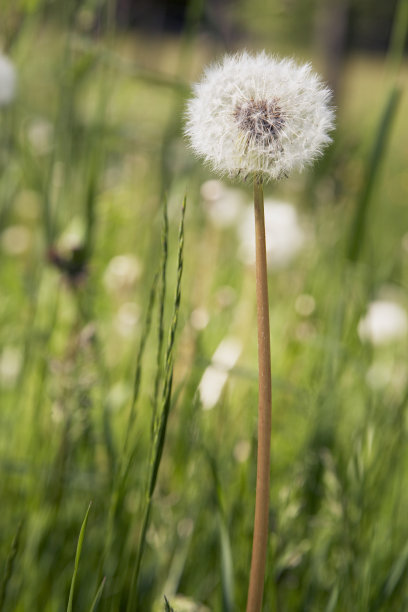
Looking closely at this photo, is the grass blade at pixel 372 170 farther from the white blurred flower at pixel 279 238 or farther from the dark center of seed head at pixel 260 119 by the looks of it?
the white blurred flower at pixel 279 238

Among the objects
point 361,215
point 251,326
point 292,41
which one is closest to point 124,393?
point 361,215

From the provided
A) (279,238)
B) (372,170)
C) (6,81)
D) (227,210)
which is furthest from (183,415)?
(227,210)

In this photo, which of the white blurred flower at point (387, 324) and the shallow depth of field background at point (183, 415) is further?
the white blurred flower at point (387, 324)

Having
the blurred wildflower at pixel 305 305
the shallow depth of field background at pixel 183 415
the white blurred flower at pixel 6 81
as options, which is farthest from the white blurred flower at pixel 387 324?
the white blurred flower at pixel 6 81

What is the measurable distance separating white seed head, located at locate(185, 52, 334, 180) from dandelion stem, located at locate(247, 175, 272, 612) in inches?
1.1

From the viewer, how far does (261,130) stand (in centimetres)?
37

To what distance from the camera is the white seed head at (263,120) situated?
361 mm

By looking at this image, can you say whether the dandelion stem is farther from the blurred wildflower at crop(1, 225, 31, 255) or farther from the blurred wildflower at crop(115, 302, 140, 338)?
the blurred wildflower at crop(1, 225, 31, 255)

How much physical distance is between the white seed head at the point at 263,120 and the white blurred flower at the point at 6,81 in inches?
24.4

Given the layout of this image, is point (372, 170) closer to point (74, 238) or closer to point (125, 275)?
point (74, 238)

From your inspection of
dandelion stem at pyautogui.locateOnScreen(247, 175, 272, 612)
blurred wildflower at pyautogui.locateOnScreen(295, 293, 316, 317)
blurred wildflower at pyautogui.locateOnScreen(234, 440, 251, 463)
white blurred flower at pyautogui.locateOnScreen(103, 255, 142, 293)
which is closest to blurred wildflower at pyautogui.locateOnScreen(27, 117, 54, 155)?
white blurred flower at pyautogui.locateOnScreen(103, 255, 142, 293)

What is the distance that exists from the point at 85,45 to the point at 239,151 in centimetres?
60

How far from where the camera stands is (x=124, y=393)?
3.25 feet

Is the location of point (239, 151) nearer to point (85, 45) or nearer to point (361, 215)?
point (361, 215)
